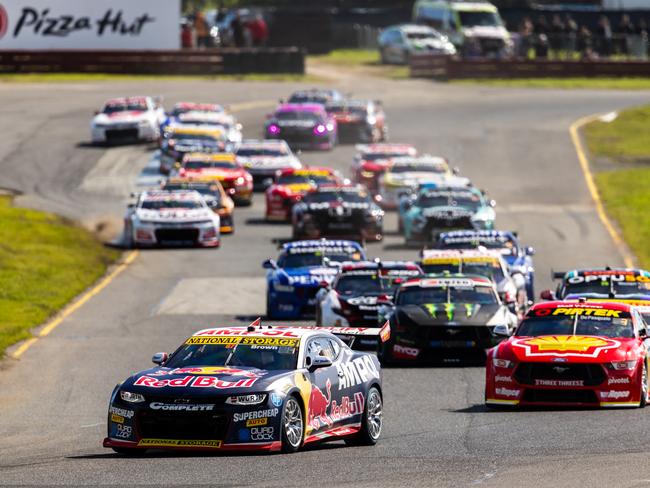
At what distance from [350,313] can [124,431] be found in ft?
40.1

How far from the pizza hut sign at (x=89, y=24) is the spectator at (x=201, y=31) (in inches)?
254

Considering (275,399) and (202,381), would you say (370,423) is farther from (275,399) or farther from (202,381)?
(202,381)

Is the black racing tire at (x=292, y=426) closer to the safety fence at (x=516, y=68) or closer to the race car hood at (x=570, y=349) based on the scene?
the race car hood at (x=570, y=349)

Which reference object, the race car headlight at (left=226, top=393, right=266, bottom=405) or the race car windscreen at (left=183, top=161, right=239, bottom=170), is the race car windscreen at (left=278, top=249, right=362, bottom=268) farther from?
the race car headlight at (left=226, top=393, right=266, bottom=405)

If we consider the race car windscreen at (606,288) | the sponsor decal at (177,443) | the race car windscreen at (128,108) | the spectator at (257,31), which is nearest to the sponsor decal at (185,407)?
the sponsor decal at (177,443)

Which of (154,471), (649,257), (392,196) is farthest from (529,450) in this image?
(392,196)

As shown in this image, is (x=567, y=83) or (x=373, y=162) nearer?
(x=373, y=162)

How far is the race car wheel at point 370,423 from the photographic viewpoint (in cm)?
1720

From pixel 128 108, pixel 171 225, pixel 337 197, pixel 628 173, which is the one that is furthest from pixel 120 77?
pixel 171 225

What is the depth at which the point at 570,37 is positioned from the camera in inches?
3169

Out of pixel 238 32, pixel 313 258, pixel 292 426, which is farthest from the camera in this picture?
pixel 238 32

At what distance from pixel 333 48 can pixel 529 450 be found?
253 feet

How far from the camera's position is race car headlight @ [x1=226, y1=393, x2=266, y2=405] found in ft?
49.8

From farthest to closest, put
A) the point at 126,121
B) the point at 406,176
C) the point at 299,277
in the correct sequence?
1. the point at 126,121
2. the point at 406,176
3. the point at 299,277
